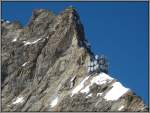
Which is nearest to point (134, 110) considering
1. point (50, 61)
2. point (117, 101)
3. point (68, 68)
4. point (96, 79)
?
point (117, 101)

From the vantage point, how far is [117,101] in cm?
14838

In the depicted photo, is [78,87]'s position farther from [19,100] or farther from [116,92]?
[19,100]

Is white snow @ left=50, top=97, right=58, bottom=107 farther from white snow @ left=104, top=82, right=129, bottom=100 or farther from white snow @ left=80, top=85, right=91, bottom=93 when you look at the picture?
white snow @ left=104, top=82, right=129, bottom=100

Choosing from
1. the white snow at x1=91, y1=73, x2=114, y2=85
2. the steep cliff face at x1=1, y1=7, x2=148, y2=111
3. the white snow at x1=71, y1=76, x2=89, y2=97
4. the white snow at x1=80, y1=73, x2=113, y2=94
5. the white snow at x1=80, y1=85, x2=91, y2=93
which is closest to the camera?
the steep cliff face at x1=1, y1=7, x2=148, y2=111

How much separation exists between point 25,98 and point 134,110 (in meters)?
46.8

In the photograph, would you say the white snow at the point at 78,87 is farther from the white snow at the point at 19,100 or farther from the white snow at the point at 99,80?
the white snow at the point at 19,100

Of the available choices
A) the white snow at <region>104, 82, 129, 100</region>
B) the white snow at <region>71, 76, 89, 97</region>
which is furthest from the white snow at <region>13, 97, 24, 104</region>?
the white snow at <region>104, 82, 129, 100</region>

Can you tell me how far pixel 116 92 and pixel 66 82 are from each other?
2436 centimetres

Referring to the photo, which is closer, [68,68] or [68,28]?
[68,68]

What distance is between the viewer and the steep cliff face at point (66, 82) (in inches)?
6019

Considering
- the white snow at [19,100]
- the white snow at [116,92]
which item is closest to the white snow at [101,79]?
the white snow at [116,92]

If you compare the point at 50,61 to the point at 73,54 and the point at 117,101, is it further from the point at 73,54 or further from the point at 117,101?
the point at 117,101

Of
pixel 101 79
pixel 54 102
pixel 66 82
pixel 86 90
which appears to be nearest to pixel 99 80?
pixel 101 79

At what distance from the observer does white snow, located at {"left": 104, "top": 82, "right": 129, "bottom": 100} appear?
493ft
